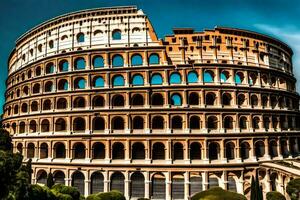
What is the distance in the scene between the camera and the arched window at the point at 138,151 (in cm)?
3475

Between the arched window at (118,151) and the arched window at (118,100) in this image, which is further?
the arched window at (118,100)

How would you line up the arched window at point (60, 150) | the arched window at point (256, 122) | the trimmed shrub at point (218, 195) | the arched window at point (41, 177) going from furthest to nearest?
the arched window at point (41, 177), the arched window at point (60, 150), the arched window at point (256, 122), the trimmed shrub at point (218, 195)

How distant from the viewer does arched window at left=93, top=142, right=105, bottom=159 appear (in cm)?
3541

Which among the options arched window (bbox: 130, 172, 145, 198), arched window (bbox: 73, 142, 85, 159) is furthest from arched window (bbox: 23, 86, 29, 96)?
arched window (bbox: 130, 172, 145, 198)

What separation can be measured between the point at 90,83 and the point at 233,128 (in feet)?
61.7

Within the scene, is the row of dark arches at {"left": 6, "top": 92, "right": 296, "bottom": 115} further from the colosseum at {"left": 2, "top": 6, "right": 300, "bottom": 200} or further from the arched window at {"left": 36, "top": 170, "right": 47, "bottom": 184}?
the arched window at {"left": 36, "top": 170, "right": 47, "bottom": 184}

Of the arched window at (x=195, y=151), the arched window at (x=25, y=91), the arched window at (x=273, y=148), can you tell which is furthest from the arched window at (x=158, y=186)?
the arched window at (x=25, y=91)

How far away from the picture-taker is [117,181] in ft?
112

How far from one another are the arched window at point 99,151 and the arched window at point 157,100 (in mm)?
8331

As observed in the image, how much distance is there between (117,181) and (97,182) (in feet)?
8.24

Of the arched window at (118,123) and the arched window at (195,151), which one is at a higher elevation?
the arched window at (118,123)

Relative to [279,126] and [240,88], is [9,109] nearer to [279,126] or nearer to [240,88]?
[240,88]

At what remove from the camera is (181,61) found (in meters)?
36.1

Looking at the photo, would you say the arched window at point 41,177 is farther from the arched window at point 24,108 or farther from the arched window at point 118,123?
the arched window at point 118,123
